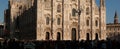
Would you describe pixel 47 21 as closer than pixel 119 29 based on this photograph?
Yes

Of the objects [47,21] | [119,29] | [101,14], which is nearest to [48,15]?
[47,21]

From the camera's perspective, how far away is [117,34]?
12975cm

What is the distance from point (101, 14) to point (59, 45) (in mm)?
47678

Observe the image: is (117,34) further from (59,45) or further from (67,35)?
(59,45)

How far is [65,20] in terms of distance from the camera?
7569 cm

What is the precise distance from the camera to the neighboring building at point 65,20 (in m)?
72.8

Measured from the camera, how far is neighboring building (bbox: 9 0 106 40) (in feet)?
239

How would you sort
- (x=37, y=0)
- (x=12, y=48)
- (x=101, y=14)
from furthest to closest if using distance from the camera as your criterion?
1. (x=101, y=14)
2. (x=37, y=0)
3. (x=12, y=48)

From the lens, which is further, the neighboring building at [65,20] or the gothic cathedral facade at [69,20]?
the gothic cathedral facade at [69,20]

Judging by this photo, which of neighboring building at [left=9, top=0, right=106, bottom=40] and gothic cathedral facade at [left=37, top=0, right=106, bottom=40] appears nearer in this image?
neighboring building at [left=9, top=0, right=106, bottom=40]

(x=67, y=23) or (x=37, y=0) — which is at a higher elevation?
(x=37, y=0)

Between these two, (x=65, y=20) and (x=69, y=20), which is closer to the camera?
(x=65, y=20)

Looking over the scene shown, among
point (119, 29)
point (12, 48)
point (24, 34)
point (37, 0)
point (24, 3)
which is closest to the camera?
point (12, 48)

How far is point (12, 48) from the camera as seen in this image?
31078 mm
